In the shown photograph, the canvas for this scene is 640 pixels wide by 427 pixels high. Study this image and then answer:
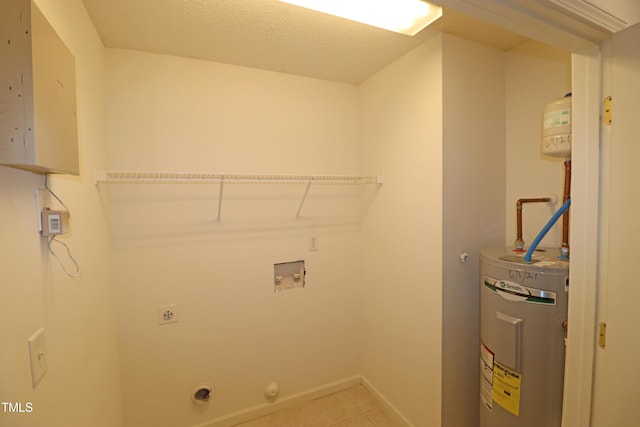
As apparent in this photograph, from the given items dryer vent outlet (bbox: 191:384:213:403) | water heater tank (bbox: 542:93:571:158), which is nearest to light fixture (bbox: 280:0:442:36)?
water heater tank (bbox: 542:93:571:158)

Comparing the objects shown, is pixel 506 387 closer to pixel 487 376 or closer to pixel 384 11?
pixel 487 376

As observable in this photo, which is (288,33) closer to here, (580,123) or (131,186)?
(131,186)

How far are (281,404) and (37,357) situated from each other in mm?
1836

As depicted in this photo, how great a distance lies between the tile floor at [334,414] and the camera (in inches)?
80.4

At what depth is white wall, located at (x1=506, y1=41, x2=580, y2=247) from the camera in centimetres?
161

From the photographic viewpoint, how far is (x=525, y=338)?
129 centimetres

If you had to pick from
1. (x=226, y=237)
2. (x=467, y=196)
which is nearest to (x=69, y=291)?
(x=226, y=237)

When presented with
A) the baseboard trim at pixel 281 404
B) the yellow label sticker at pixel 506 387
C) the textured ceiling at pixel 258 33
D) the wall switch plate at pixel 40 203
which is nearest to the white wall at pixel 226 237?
the baseboard trim at pixel 281 404

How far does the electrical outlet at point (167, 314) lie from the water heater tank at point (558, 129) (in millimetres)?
2386

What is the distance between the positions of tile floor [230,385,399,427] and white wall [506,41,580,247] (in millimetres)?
1612

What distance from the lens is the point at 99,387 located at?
1.34 meters

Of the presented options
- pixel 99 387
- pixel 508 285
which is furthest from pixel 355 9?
pixel 99 387

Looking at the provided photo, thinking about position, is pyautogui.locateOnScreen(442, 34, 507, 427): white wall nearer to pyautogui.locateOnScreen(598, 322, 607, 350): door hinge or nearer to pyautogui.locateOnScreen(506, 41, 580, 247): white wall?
pyautogui.locateOnScreen(506, 41, 580, 247): white wall

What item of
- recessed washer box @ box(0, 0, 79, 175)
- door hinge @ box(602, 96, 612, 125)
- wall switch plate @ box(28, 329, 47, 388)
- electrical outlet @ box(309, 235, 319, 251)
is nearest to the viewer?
recessed washer box @ box(0, 0, 79, 175)
